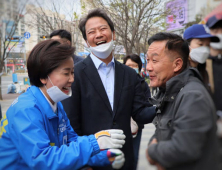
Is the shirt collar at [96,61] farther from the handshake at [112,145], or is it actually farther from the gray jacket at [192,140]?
the gray jacket at [192,140]

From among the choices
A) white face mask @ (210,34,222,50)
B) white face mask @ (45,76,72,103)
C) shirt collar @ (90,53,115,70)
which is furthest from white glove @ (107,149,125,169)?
shirt collar @ (90,53,115,70)

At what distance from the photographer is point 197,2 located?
631mm

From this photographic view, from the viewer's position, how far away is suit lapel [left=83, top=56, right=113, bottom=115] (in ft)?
5.94

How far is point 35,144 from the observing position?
1.03 meters

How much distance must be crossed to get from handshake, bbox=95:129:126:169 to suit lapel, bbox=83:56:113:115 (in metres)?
0.60

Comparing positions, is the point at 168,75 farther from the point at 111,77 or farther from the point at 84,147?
the point at 111,77

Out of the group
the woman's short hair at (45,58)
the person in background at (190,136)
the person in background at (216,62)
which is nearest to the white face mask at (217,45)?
the person in background at (216,62)

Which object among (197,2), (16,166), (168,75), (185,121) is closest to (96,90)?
(168,75)

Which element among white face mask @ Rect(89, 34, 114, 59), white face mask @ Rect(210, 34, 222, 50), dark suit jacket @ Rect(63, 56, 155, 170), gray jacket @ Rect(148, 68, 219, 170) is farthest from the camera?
white face mask @ Rect(89, 34, 114, 59)

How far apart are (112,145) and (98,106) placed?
0.65 meters

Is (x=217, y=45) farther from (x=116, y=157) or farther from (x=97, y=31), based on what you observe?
(x=97, y=31)

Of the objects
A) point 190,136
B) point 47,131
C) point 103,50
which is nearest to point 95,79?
point 103,50

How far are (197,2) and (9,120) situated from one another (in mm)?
1062

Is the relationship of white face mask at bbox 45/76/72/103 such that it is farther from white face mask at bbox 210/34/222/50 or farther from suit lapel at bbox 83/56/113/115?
white face mask at bbox 210/34/222/50
